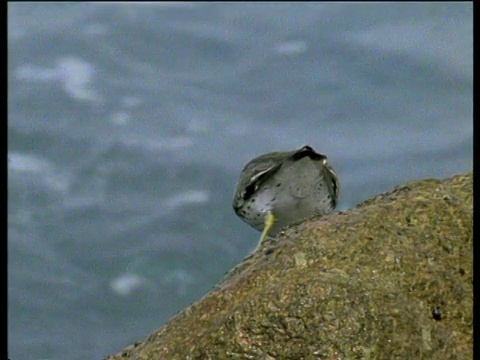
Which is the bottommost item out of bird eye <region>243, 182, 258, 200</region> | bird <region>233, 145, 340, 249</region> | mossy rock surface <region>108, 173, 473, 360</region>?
mossy rock surface <region>108, 173, 473, 360</region>

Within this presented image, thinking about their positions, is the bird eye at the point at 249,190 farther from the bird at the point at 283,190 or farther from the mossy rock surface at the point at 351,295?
the mossy rock surface at the point at 351,295

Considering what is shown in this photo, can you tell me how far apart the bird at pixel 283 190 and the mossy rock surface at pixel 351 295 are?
1.81 meters

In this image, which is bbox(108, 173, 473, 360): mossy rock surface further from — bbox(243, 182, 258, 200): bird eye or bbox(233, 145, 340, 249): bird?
bbox(243, 182, 258, 200): bird eye

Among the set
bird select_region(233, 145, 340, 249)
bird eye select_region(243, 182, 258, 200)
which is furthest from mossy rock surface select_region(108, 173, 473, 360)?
bird eye select_region(243, 182, 258, 200)

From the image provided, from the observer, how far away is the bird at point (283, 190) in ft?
28.1

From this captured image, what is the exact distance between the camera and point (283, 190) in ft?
28.8

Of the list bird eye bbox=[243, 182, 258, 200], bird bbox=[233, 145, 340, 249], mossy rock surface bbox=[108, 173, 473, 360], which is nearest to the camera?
mossy rock surface bbox=[108, 173, 473, 360]

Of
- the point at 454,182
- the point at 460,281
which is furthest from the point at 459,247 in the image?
the point at 454,182

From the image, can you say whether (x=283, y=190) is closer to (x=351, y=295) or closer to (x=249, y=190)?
(x=249, y=190)

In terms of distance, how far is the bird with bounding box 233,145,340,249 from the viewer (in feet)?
28.1

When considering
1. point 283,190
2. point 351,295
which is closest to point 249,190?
point 283,190

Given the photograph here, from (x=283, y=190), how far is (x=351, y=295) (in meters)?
3.35

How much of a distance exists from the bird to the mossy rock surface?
5.94 feet

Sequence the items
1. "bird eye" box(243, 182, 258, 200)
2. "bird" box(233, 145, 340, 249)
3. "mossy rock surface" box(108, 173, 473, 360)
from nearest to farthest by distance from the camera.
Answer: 1. "mossy rock surface" box(108, 173, 473, 360)
2. "bird" box(233, 145, 340, 249)
3. "bird eye" box(243, 182, 258, 200)
